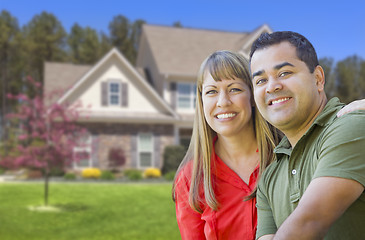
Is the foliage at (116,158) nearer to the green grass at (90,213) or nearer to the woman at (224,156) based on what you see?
the green grass at (90,213)

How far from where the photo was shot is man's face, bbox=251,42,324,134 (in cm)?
186

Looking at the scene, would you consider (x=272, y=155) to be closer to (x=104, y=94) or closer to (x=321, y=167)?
(x=321, y=167)

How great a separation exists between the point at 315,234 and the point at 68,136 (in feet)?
49.9

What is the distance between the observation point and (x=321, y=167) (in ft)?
5.14

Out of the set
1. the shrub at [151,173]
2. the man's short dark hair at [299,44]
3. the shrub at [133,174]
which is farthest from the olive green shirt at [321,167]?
the shrub at [151,173]

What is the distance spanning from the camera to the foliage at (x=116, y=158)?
69.2 ft

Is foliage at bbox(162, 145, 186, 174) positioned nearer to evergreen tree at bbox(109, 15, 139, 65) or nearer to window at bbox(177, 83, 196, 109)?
window at bbox(177, 83, 196, 109)

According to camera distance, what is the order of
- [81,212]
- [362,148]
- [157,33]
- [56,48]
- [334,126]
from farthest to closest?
1. [56,48]
2. [157,33]
3. [81,212]
4. [334,126]
5. [362,148]

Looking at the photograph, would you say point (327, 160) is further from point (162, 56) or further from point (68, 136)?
point (162, 56)

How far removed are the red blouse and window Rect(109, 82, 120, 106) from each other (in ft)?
64.5

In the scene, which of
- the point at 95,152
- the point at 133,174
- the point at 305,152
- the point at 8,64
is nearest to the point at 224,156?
the point at 305,152

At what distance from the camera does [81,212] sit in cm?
1249

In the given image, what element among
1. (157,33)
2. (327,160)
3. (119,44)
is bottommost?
(327,160)

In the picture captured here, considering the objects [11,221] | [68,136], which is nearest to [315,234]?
[11,221]
